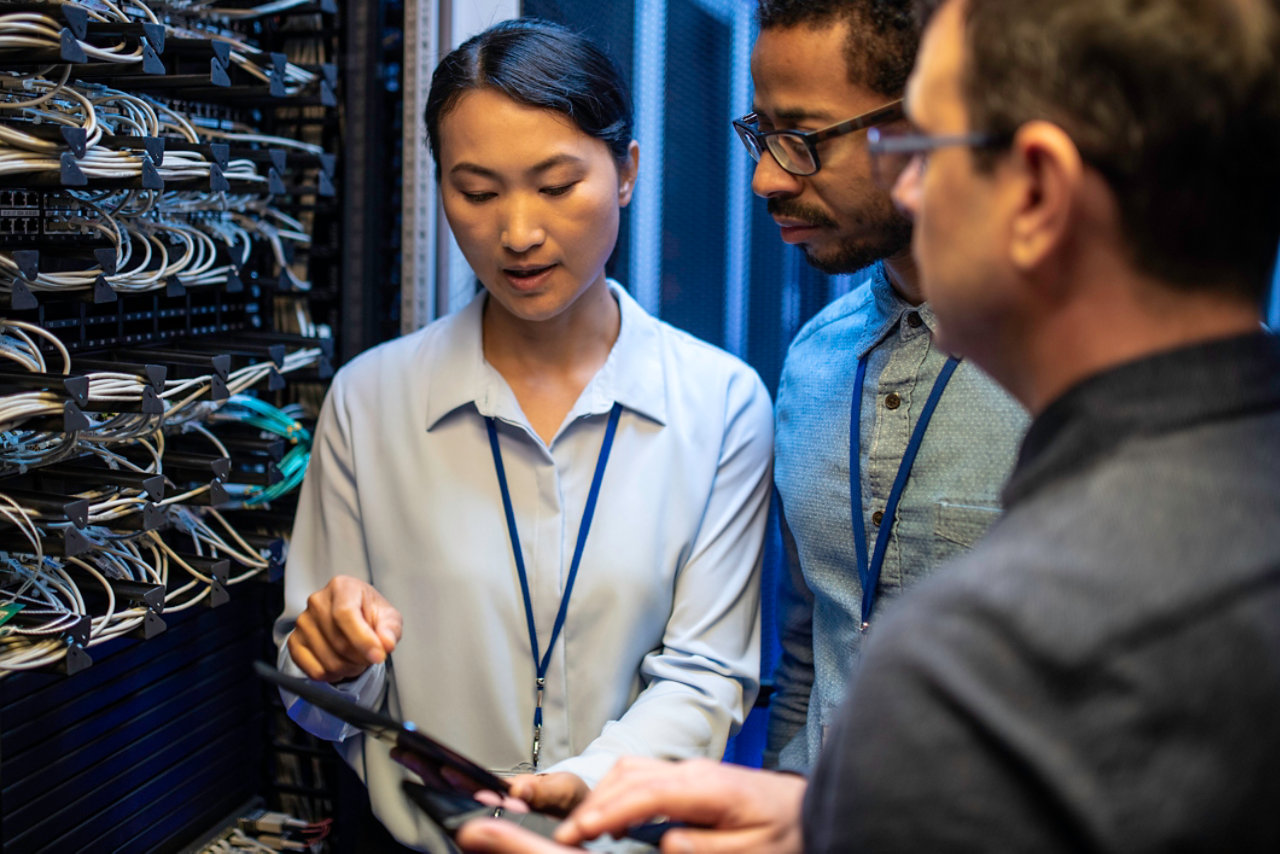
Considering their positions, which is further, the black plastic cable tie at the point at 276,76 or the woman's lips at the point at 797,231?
the black plastic cable tie at the point at 276,76

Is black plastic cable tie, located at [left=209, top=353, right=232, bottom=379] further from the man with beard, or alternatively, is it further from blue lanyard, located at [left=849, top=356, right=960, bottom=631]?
blue lanyard, located at [left=849, top=356, right=960, bottom=631]

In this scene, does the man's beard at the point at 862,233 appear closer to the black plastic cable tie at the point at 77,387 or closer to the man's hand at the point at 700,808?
the man's hand at the point at 700,808

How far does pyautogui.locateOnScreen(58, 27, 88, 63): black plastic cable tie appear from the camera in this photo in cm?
122

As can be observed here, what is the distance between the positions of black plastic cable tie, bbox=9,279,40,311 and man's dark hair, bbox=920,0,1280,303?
1.12 metres

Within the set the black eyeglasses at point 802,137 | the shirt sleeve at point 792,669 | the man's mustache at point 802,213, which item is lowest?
the shirt sleeve at point 792,669

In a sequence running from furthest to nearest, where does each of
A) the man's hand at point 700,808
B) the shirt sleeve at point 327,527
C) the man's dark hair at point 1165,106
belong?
the shirt sleeve at point 327,527 < the man's hand at point 700,808 < the man's dark hair at point 1165,106

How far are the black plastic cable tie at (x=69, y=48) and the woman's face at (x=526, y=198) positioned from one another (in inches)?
18.3

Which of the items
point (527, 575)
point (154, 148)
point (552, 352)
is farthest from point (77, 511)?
point (552, 352)

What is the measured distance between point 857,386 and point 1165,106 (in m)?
0.84

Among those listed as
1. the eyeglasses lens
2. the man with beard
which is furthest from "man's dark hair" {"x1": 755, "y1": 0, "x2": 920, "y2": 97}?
the eyeglasses lens

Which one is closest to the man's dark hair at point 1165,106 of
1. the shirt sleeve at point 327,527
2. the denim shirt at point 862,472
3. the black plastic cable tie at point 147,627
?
the denim shirt at point 862,472

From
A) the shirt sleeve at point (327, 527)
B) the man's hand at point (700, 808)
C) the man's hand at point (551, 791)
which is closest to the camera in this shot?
the man's hand at point (700, 808)

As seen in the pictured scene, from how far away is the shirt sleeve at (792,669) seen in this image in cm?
160

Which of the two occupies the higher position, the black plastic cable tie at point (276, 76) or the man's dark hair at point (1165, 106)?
the black plastic cable tie at point (276, 76)
